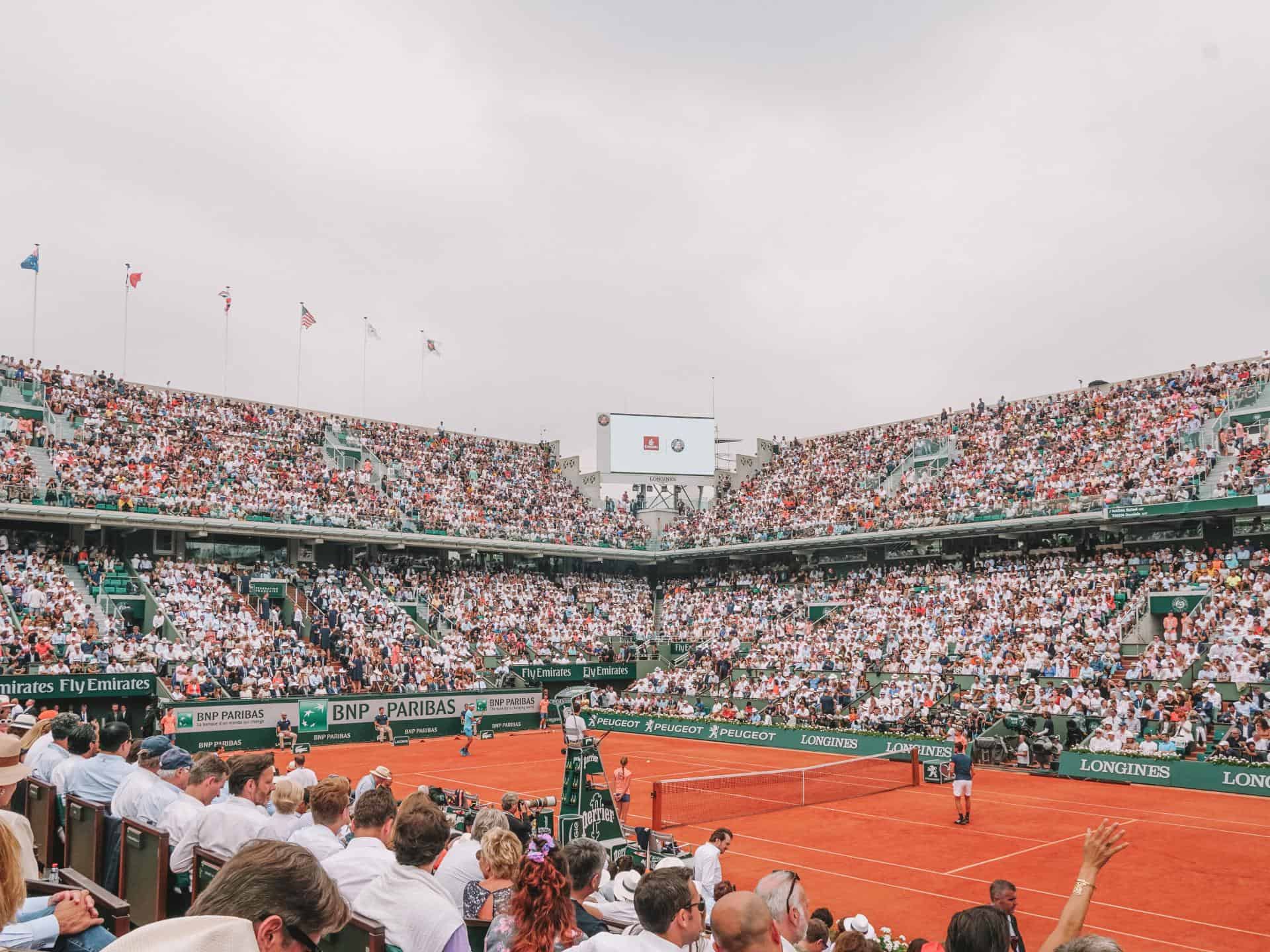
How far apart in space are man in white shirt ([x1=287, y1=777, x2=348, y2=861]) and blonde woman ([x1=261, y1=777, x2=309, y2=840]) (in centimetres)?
61

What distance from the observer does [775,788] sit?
2575cm

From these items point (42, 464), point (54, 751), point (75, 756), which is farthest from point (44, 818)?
point (42, 464)

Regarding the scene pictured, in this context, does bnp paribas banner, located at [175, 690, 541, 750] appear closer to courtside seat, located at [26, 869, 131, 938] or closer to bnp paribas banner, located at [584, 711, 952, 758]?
bnp paribas banner, located at [584, 711, 952, 758]

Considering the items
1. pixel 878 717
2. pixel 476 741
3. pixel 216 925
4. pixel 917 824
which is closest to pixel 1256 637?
pixel 878 717

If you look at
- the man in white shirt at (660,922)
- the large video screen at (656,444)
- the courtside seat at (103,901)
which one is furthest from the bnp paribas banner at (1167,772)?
the large video screen at (656,444)

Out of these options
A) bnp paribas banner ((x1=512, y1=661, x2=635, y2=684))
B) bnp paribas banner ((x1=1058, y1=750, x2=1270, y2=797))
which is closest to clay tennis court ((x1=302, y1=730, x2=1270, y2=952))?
bnp paribas banner ((x1=1058, y1=750, x2=1270, y2=797))

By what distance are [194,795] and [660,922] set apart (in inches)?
213

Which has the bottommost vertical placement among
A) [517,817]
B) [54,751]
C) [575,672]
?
[575,672]

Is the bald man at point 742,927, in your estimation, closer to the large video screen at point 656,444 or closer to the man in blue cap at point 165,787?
the man in blue cap at point 165,787

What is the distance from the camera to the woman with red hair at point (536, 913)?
197 inches

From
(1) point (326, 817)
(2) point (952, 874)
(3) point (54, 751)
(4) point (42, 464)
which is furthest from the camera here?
(4) point (42, 464)

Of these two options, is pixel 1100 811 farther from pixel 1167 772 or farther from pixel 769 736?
pixel 769 736

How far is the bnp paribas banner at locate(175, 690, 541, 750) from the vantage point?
33688 millimetres

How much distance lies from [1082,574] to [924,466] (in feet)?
43.4
